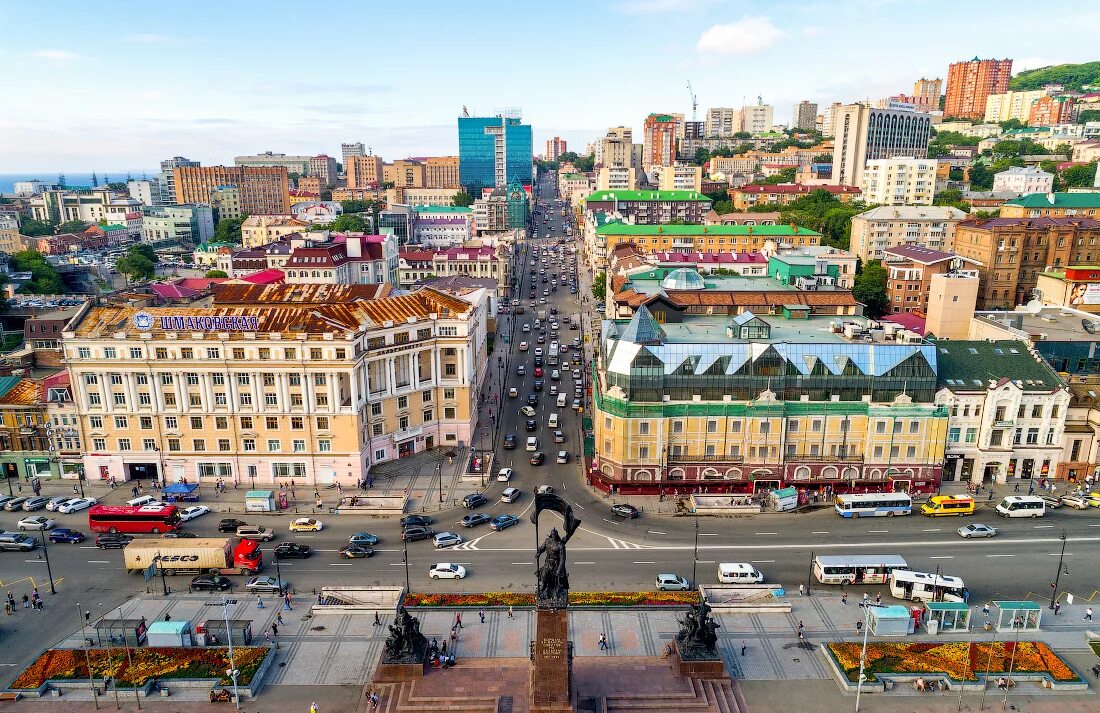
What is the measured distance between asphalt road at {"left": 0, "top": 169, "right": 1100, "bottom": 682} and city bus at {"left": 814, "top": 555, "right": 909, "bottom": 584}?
1.29 meters

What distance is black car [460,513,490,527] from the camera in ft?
241

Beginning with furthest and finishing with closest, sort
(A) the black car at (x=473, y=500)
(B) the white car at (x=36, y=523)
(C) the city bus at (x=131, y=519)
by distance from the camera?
1. (A) the black car at (x=473, y=500)
2. (B) the white car at (x=36, y=523)
3. (C) the city bus at (x=131, y=519)

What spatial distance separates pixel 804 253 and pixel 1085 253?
5423cm

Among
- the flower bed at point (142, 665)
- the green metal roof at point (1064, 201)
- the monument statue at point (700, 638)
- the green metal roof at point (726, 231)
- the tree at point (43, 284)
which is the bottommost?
the flower bed at point (142, 665)

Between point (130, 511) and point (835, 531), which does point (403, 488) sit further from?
point (835, 531)

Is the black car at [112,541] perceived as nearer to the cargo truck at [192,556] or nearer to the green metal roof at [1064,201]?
the cargo truck at [192,556]

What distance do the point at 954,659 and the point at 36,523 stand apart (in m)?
84.1

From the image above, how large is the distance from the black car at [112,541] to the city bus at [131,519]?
148cm

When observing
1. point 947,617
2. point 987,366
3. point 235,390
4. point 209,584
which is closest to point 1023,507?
point 987,366

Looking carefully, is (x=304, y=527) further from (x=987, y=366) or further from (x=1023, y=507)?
(x=987, y=366)

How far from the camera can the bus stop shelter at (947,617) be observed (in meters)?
55.5

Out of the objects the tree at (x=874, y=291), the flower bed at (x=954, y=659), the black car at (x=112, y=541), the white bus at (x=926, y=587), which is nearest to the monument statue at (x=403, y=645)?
the flower bed at (x=954, y=659)

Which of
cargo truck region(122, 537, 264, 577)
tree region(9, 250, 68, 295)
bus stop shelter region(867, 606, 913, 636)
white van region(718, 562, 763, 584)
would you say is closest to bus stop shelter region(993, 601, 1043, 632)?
bus stop shelter region(867, 606, 913, 636)

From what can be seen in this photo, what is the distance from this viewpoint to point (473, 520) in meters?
73.5
